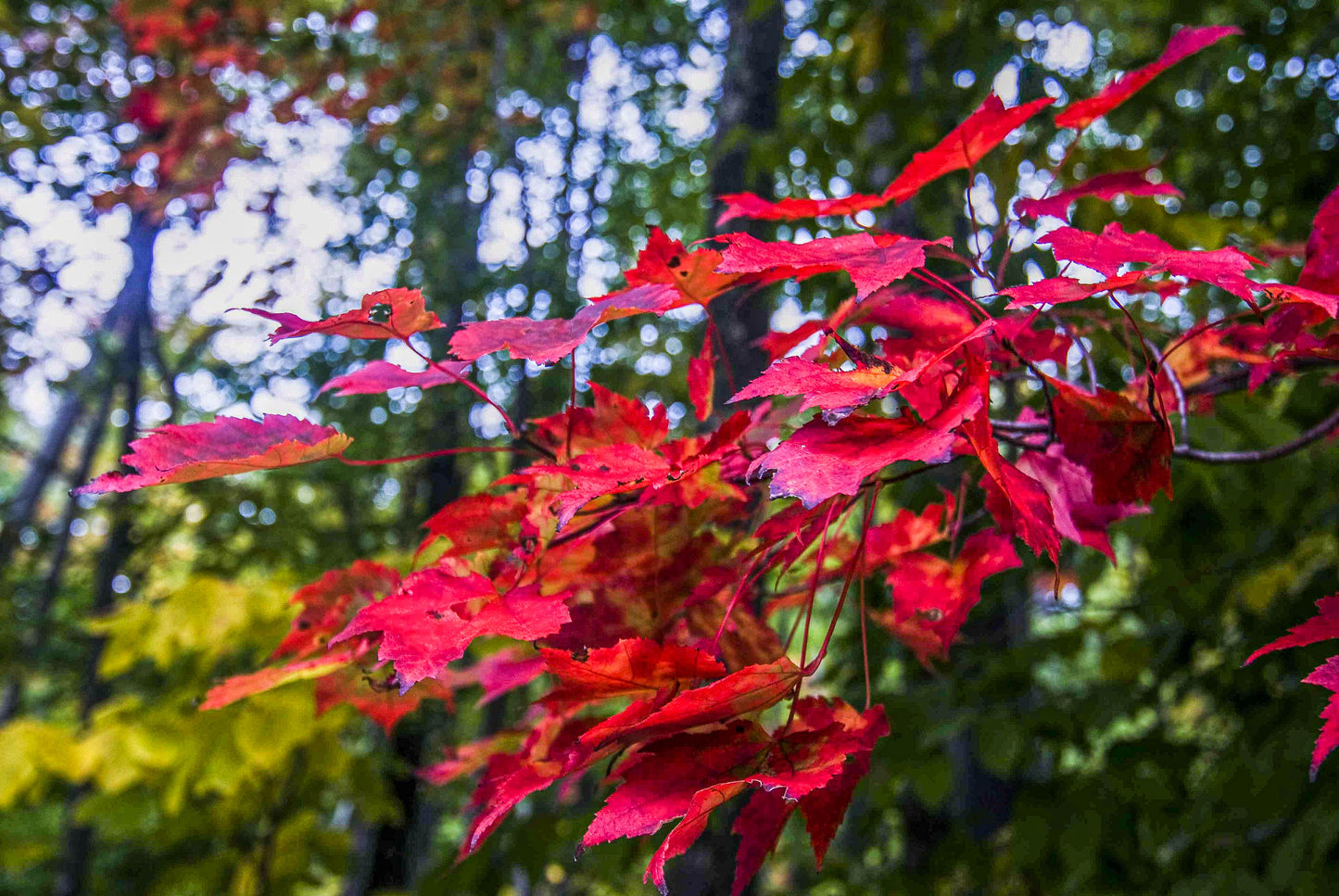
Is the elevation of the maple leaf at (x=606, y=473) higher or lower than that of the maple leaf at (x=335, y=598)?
higher

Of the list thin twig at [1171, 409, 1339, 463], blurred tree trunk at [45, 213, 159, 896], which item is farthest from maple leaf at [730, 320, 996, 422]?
blurred tree trunk at [45, 213, 159, 896]

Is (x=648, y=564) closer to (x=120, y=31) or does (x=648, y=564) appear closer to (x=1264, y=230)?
(x=1264, y=230)

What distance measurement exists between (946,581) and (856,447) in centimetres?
41

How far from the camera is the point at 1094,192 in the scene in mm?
844

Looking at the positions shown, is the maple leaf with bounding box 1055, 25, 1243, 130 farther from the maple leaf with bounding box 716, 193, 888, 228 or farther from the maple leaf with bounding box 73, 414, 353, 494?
the maple leaf with bounding box 73, 414, 353, 494

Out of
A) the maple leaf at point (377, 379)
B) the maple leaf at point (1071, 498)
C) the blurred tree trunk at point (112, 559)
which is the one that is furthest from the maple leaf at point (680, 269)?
the blurred tree trunk at point (112, 559)

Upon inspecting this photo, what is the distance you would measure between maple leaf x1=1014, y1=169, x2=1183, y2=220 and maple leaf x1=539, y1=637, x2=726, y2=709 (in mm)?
489

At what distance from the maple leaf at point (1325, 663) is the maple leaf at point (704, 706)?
0.29 meters

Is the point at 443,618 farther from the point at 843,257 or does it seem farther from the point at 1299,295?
the point at 1299,295

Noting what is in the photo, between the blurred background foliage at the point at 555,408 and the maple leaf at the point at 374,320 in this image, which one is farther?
the blurred background foliage at the point at 555,408

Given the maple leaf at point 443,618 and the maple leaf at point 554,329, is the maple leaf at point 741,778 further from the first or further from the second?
the maple leaf at point 554,329

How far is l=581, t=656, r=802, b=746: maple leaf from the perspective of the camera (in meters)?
0.54

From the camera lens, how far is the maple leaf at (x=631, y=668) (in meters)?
0.58

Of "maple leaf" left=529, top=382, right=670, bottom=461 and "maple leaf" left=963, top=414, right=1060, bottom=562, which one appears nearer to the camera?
"maple leaf" left=963, top=414, right=1060, bottom=562
